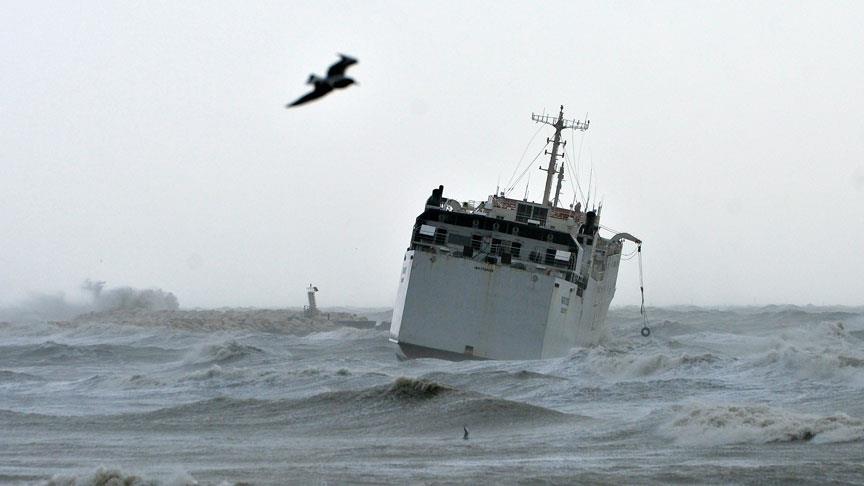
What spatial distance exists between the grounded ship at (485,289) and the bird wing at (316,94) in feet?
117

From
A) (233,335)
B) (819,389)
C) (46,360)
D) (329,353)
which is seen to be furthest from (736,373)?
(233,335)

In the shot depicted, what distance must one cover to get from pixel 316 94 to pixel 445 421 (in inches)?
720

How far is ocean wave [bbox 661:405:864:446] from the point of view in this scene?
861 inches

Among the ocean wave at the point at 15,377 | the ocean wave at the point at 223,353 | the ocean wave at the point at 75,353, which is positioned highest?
the ocean wave at the point at 223,353

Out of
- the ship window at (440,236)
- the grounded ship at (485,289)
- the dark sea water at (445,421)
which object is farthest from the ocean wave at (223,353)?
the ship window at (440,236)

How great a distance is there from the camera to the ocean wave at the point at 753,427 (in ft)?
71.7

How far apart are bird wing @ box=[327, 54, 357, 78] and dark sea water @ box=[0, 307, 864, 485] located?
9.40 m

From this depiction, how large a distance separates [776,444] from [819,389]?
9357 mm

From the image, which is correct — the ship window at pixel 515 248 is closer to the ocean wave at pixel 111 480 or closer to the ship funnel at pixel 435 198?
the ship funnel at pixel 435 198

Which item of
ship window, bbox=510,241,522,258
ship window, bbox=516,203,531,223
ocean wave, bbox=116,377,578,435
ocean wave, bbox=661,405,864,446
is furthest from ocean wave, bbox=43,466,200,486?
ship window, bbox=516,203,531,223

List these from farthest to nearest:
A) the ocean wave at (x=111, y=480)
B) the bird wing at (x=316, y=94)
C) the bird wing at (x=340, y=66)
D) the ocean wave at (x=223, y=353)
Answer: the ocean wave at (x=223, y=353) < the ocean wave at (x=111, y=480) < the bird wing at (x=340, y=66) < the bird wing at (x=316, y=94)

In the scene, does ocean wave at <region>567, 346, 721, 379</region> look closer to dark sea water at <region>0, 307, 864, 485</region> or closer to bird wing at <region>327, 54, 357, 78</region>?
dark sea water at <region>0, 307, 864, 485</region>

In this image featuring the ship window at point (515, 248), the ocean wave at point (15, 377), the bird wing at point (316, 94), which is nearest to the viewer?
the bird wing at point (316, 94)

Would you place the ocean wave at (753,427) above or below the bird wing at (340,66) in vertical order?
below
